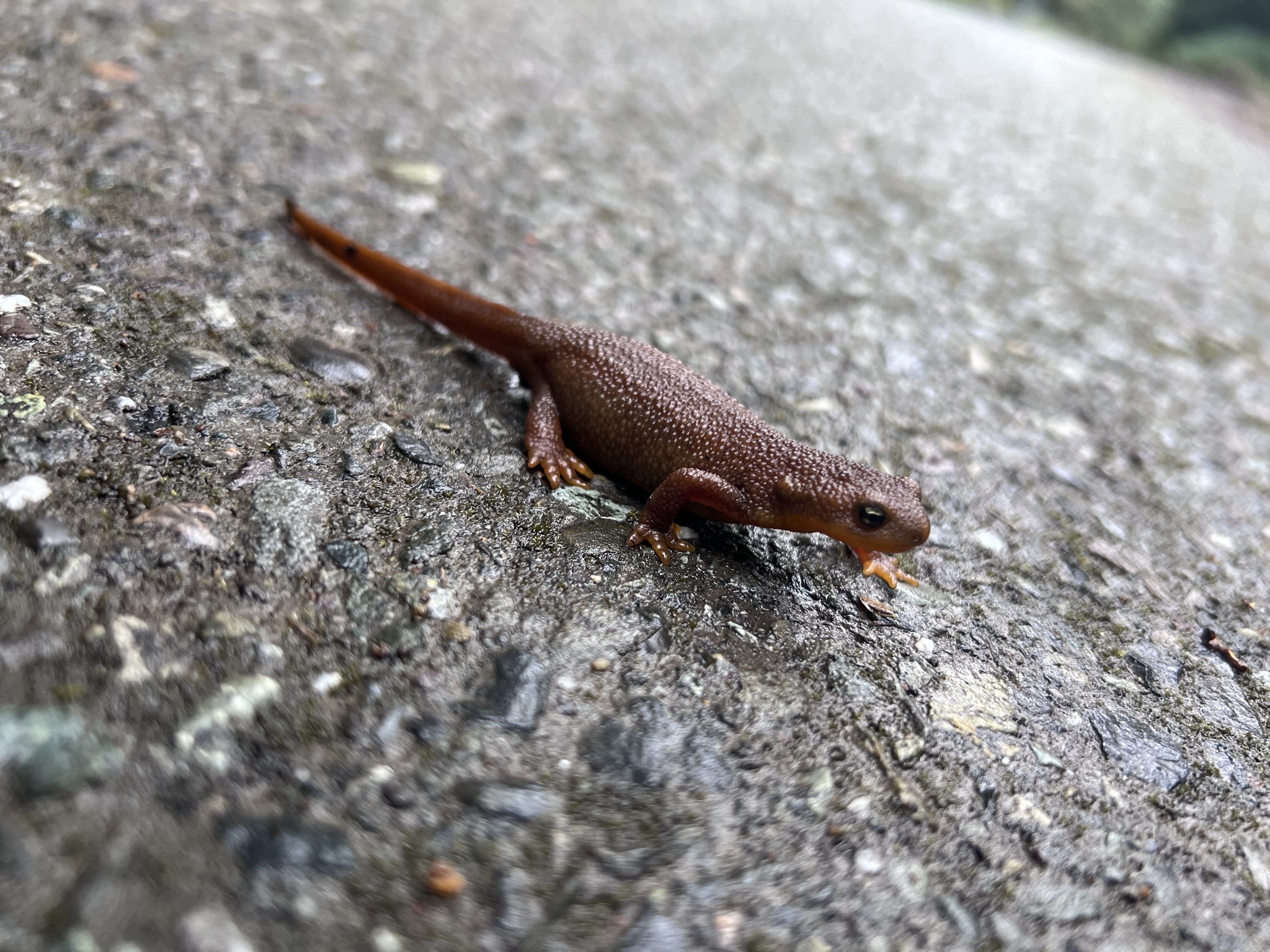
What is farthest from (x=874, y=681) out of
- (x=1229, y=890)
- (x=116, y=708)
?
(x=116, y=708)

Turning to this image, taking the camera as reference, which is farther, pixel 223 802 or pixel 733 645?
pixel 733 645

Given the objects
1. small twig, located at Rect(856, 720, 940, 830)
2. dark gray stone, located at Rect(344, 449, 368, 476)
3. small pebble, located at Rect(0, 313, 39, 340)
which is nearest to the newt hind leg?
dark gray stone, located at Rect(344, 449, 368, 476)

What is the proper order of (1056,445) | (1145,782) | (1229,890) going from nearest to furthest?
1. (1229,890)
2. (1145,782)
3. (1056,445)

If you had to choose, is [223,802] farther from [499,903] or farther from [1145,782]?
[1145,782]

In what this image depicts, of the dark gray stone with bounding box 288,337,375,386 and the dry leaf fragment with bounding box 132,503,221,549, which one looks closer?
the dry leaf fragment with bounding box 132,503,221,549

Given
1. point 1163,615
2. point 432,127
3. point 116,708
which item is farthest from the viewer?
point 432,127

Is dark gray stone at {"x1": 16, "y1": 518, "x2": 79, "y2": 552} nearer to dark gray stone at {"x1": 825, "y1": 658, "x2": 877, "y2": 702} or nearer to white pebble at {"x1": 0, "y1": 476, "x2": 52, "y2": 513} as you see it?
white pebble at {"x1": 0, "y1": 476, "x2": 52, "y2": 513}

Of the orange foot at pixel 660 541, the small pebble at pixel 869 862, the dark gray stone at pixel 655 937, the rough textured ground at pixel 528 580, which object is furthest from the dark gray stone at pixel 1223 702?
the dark gray stone at pixel 655 937

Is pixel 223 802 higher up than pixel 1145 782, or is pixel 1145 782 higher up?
pixel 1145 782
